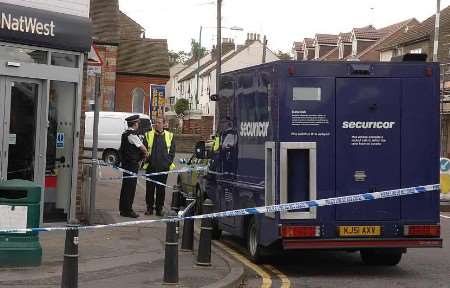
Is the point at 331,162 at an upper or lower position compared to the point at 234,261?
upper

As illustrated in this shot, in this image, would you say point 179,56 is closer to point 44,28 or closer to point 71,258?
point 44,28

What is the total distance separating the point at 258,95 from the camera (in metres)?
9.74

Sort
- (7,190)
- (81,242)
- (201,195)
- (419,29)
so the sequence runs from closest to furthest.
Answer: (7,190) → (81,242) → (201,195) → (419,29)

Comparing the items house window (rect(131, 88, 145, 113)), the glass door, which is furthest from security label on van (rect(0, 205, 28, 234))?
house window (rect(131, 88, 145, 113))

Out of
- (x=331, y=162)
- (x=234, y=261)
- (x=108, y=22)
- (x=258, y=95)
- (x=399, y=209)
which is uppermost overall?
(x=108, y=22)

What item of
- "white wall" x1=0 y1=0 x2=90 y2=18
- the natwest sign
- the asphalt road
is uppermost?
"white wall" x1=0 y1=0 x2=90 y2=18

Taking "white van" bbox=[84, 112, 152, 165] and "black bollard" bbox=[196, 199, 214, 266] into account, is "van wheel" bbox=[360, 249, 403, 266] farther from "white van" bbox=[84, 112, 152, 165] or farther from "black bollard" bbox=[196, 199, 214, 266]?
"white van" bbox=[84, 112, 152, 165]

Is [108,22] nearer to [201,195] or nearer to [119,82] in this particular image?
[201,195]

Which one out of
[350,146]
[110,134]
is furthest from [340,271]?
[110,134]

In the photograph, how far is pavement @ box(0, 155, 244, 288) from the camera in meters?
8.21

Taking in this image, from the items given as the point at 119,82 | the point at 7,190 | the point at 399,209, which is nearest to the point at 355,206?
the point at 399,209

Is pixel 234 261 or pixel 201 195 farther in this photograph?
pixel 201 195

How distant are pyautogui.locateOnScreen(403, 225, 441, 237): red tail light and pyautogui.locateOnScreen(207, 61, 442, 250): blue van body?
0.17 feet

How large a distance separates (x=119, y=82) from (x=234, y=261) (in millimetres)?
40073
